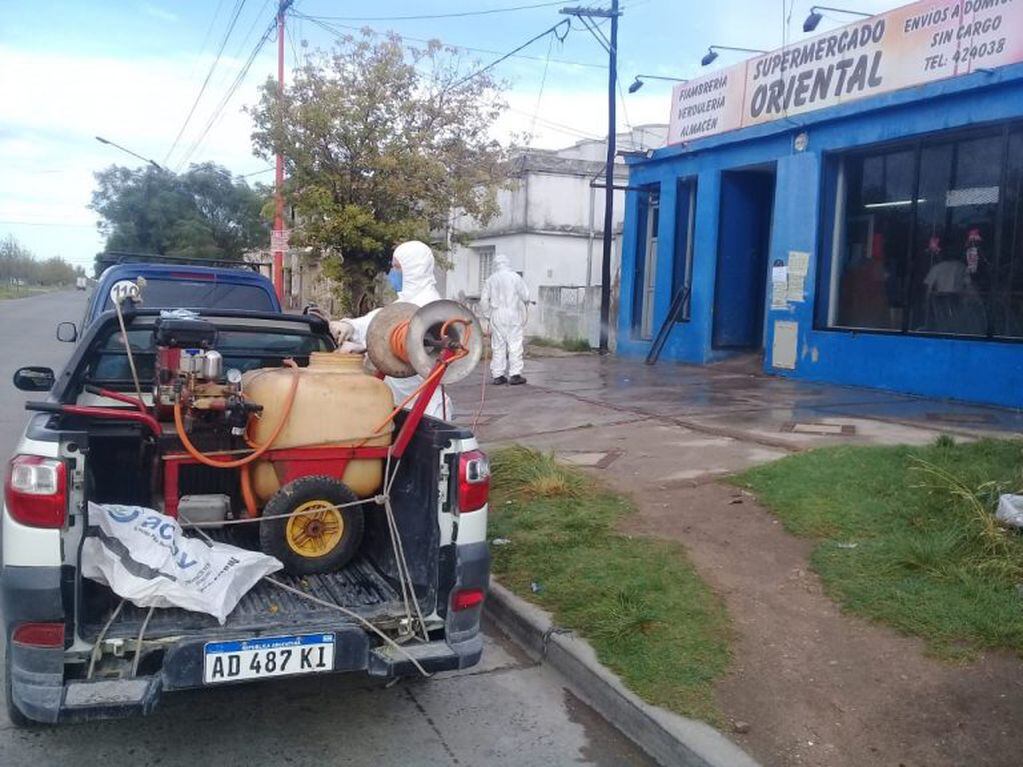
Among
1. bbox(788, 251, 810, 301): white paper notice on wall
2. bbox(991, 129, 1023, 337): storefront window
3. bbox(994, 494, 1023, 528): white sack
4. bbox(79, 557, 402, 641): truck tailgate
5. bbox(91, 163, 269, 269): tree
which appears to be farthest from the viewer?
bbox(91, 163, 269, 269): tree

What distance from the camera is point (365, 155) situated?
599 inches

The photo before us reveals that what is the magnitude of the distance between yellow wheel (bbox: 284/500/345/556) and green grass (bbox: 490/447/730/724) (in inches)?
51.4

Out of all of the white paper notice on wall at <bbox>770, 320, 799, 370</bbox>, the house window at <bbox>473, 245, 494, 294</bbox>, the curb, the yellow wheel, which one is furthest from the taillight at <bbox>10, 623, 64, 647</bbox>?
the house window at <bbox>473, 245, 494, 294</bbox>

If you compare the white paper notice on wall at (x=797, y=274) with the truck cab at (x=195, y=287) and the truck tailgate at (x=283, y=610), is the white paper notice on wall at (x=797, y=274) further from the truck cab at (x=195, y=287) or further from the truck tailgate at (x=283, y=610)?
the truck tailgate at (x=283, y=610)

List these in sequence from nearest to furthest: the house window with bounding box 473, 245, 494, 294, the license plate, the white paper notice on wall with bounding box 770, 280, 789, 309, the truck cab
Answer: the license plate, the truck cab, the white paper notice on wall with bounding box 770, 280, 789, 309, the house window with bounding box 473, 245, 494, 294

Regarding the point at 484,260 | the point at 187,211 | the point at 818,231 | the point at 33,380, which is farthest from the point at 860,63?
the point at 187,211

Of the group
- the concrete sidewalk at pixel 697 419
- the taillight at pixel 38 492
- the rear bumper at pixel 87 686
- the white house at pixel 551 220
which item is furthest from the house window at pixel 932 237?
the white house at pixel 551 220

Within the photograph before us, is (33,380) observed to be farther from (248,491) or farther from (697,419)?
(697,419)

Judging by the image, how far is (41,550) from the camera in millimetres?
3262

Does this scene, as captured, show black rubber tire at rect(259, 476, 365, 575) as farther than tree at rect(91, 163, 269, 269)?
No

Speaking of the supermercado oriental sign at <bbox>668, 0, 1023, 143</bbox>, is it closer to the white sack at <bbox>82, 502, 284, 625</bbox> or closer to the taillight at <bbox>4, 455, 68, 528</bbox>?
the white sack at <bbox>82, 502, 284, 625</bbox>

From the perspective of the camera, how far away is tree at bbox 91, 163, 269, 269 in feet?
105

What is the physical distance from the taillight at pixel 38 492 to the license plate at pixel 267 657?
717 millimetres

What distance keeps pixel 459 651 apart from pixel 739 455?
14.5ft
